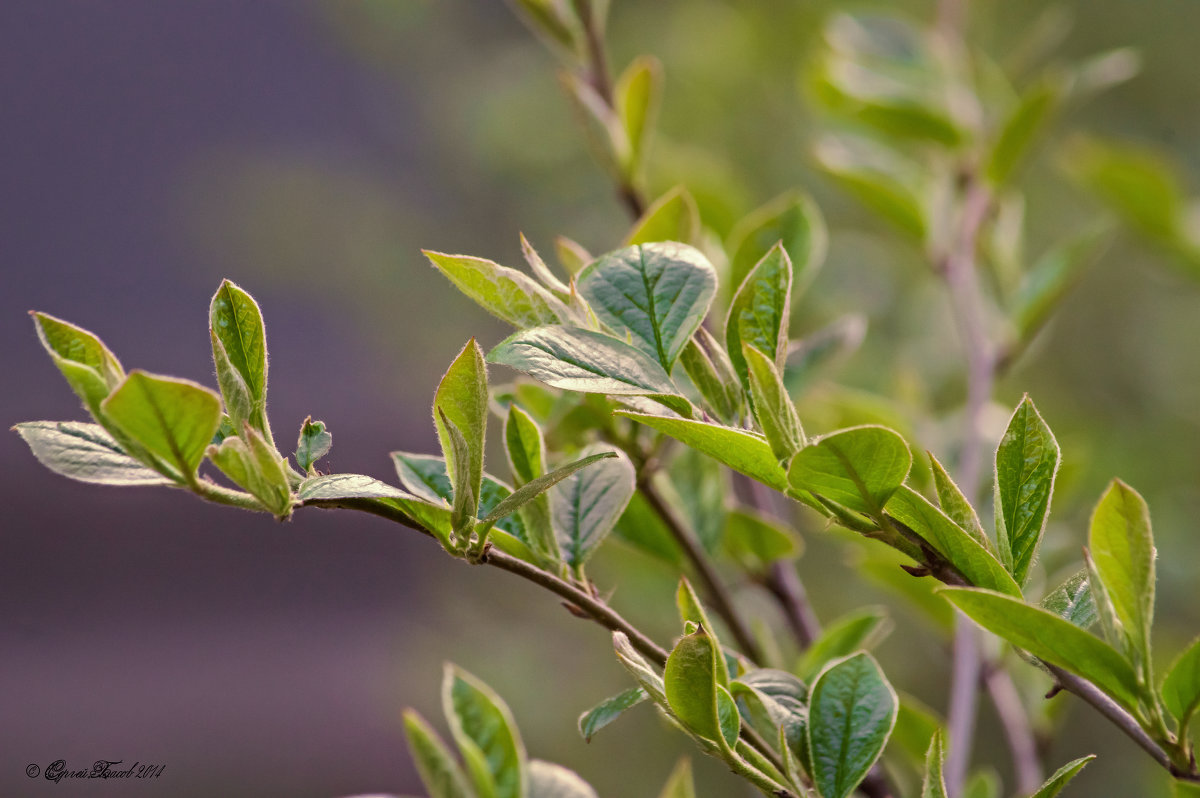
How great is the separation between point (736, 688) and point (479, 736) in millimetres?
84

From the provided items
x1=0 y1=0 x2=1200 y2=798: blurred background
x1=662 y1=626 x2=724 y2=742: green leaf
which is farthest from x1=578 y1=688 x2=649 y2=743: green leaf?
x1=0 y1=0 x2=1200 y2=798: blurred background

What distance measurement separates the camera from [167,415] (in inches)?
6.9

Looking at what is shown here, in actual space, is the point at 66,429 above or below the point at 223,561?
→ above

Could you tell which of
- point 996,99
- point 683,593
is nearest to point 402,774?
point 996,99

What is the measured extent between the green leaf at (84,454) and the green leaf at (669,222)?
137 mm

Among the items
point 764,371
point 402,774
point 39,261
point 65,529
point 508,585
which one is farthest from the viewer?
point 39,261

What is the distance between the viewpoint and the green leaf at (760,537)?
0.37 meters

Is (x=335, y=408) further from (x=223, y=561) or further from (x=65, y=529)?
(x=65, y=529)

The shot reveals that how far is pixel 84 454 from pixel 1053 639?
18 cm

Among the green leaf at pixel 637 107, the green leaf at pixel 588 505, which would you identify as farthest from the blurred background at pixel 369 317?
the green leaf at pixel 588 505

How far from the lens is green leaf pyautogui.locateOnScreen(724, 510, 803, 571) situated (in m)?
0.37

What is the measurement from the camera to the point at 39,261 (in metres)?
2.92

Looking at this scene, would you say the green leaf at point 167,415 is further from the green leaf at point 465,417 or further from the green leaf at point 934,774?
the green leaf at point 934,774

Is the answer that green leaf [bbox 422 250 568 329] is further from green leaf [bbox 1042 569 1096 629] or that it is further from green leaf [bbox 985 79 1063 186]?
green leaf [bbox 985 79 1063 186]
